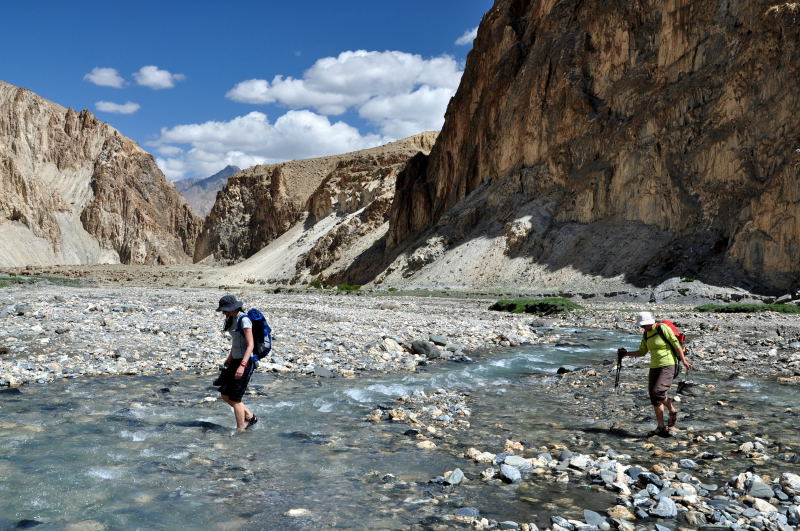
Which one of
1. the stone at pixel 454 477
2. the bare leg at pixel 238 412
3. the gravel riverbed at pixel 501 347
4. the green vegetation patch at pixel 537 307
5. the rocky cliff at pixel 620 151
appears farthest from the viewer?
the rocky cliff at pixel 620 151

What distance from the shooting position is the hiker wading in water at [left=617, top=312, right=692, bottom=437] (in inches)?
344

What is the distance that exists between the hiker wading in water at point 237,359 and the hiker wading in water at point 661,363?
5.18m

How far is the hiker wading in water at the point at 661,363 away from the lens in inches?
344

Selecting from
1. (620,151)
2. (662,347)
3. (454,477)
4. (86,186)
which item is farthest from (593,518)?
(86,186)

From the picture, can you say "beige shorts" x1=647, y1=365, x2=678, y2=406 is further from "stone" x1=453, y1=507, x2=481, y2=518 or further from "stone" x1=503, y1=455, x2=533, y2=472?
"stone" x1=453, y1=507, x2=481, y2=518

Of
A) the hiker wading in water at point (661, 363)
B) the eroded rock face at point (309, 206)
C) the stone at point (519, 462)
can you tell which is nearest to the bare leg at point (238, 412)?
the stone at point (519, 462)

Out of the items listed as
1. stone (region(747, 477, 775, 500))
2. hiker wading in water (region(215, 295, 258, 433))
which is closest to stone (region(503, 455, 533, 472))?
stone (region(747, 477, 775, 500))

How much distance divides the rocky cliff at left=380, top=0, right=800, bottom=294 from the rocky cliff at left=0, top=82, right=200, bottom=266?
104 metres

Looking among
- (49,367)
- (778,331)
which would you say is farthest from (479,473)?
(778,331)

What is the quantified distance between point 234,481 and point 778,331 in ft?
63.9

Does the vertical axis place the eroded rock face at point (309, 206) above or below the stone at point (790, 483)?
above

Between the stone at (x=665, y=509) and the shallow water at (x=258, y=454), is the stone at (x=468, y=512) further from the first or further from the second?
the stone at (x=665, y=509)

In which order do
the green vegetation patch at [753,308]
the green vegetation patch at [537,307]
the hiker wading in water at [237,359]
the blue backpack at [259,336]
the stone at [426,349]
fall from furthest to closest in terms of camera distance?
the green vegetation patch at [537,307]
the green vegetation patch at [753,308]
the stone at [426,349]
the blue backpack at [259,336]
the hiker wading in water at [237,359]

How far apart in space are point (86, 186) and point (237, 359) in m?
175
